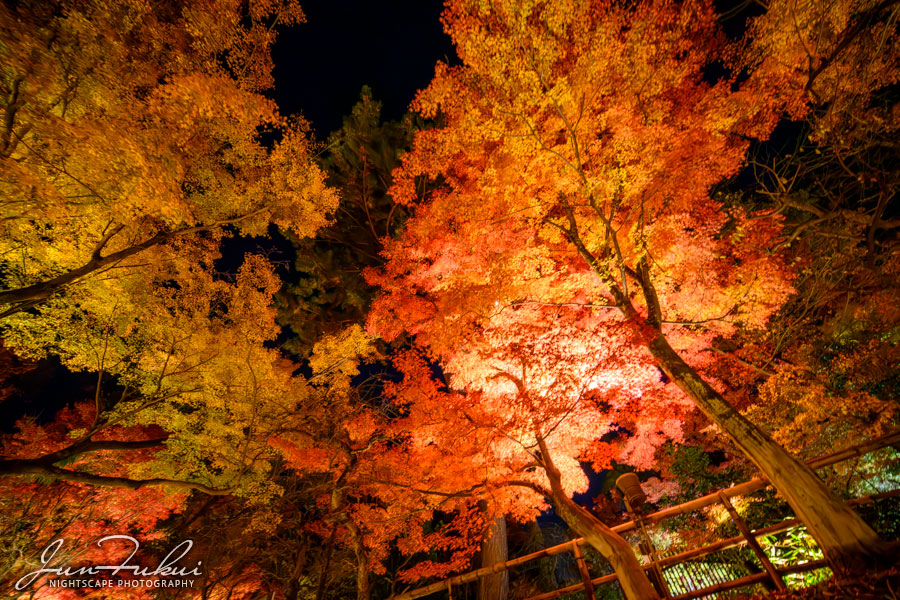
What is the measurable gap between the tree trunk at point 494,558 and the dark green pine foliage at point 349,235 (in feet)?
26.7

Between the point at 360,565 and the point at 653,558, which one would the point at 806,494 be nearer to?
the point at 653,558

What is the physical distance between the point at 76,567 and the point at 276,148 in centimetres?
934

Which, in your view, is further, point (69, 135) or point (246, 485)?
point (246, 485)

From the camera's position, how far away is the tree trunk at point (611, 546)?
4.36m

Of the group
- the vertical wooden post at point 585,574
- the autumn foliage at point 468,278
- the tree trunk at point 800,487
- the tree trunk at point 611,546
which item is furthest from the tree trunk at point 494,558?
the tree trunk at point 800,487

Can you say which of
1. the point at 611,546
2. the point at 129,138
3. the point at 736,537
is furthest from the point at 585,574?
the point at 129,138

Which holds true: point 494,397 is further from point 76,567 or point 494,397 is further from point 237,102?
point 76,567

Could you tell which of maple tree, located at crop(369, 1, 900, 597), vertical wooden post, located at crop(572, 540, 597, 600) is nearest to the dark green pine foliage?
maple tree, located at crop(369, 1, 900, 597)

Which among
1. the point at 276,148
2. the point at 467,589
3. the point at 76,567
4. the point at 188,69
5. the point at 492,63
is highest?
the point at 492,63

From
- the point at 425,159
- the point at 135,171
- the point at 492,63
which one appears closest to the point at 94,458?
the point at 135,171

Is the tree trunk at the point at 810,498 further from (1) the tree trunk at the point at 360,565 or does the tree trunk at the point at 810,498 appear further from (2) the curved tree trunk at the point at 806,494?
(1) the tree trunk at the point at 360,565

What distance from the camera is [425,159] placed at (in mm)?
11477

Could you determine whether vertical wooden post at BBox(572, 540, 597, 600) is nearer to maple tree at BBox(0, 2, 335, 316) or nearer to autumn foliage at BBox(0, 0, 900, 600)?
autumn foliage at BBox(0, 0, 900, 600)

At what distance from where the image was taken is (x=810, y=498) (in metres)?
3.91
